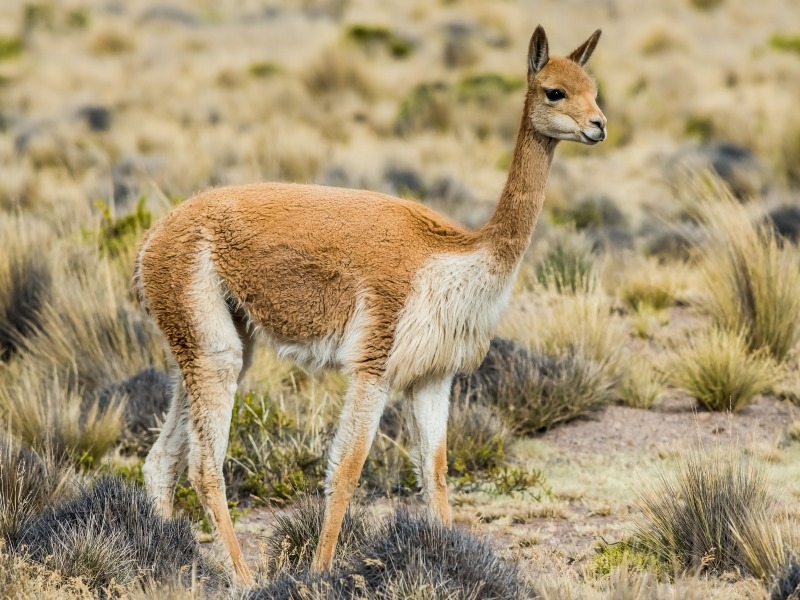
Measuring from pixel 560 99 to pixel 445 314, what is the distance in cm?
102

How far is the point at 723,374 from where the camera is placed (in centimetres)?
759

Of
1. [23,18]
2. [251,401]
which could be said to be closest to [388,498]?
[251,401]

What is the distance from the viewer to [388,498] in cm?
660

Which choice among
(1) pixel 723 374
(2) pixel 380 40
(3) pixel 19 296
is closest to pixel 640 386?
(1) pixel 723 374

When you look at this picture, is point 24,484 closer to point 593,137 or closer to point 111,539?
point 111,539

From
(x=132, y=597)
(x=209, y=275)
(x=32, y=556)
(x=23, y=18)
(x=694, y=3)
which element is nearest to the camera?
(x=132, y=597)

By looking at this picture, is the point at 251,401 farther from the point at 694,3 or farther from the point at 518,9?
the point at 694,3

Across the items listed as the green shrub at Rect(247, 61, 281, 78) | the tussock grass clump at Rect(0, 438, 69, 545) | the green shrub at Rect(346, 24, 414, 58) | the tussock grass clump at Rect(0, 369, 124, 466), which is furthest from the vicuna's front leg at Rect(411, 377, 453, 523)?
the green shrub at Rect(346, 24, 414, 58)

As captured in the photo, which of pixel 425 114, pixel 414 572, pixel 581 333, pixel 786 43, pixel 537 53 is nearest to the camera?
pixel 414 572

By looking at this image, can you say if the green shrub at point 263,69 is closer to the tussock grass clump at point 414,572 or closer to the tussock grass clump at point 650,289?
the tussock grass clump at point 650,289

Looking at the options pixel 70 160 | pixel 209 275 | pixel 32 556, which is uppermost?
pixel 209 275

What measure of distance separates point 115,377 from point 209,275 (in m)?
2.96

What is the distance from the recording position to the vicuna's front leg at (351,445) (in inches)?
201

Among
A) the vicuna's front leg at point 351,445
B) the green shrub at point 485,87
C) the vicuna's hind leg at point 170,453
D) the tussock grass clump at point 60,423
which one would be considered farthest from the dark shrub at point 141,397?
the green shrub at point 485,87
